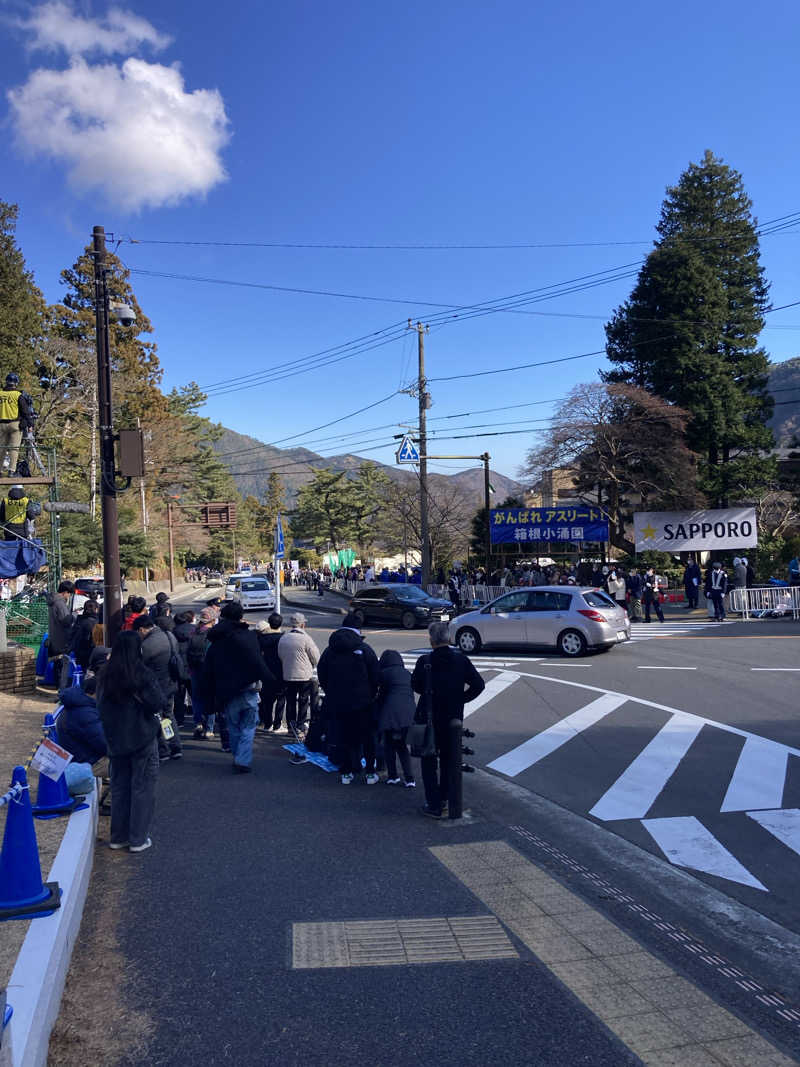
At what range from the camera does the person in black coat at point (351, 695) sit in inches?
323

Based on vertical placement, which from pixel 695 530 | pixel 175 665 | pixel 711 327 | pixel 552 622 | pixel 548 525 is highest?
pixel 711 327

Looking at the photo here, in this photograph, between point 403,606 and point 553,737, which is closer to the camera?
point 553,737

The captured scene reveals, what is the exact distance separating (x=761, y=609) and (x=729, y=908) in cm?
2218

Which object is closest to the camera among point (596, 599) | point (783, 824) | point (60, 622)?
point (783, 824)

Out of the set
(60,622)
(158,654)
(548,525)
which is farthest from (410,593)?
(158,654)

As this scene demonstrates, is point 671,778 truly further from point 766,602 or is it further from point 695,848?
point 766,602

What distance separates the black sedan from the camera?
28172 millimetres

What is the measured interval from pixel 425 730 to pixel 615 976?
2949mm

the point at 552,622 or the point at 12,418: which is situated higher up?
the point at 12,418

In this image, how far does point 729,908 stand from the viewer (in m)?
5.39

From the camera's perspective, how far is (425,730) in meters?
7.09

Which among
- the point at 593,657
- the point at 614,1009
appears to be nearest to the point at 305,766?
the point at 614,1009

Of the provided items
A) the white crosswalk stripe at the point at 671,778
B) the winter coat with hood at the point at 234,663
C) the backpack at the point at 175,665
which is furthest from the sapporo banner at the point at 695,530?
the winter coat with hood at the point at 234,663

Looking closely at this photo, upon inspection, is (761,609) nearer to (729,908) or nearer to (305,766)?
(305,766)
